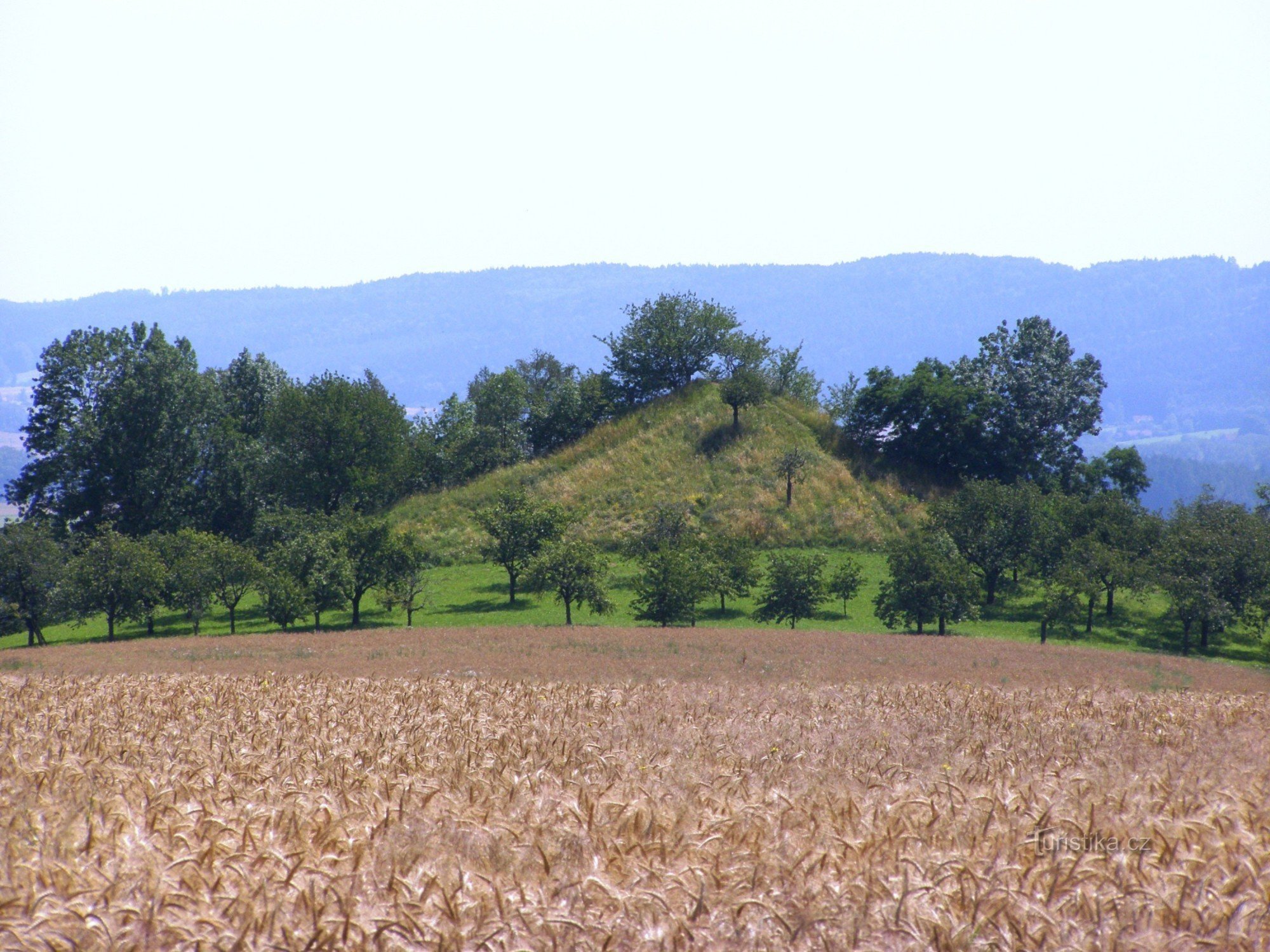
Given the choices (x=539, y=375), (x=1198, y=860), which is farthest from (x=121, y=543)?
(x=539, y=375)

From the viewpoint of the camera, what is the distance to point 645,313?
281 feet

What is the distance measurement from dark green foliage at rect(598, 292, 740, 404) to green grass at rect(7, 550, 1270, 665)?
3248 centimetres

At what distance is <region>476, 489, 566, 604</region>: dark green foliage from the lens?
1964 inches

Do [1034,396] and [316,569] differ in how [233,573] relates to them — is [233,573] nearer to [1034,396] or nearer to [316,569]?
[316,569]

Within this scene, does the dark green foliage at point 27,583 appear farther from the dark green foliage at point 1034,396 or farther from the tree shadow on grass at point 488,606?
the dark green foliage at point 1034,396

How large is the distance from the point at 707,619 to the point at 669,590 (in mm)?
4054

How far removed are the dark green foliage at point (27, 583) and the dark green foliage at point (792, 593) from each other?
3736 cm

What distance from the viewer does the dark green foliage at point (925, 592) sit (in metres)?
42.2

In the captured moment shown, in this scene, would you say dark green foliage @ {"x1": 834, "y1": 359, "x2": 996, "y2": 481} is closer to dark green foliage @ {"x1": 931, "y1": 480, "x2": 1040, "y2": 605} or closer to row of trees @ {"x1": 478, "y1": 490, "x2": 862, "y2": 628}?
dark green foliage @ {"x1": 931, "y1": 480, "x2": 1040, "y2": 605}

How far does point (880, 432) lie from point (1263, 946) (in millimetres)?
71199

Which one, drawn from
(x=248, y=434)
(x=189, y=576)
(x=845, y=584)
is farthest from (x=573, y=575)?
(x=248, y=434)

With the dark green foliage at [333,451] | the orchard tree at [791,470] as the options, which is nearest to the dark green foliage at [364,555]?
the dark green foliage at [333,451]

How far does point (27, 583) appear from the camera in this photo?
46.7 meters

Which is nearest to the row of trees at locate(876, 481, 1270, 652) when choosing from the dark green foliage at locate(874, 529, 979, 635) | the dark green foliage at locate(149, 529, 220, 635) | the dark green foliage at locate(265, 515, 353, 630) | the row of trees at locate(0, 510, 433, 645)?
the dark green foliage at locate(874, 529, 979, 635)
